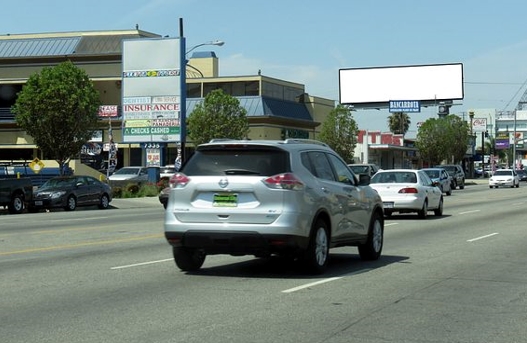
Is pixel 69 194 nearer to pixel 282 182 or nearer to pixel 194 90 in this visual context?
pixel 282 182

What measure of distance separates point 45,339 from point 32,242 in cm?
1001

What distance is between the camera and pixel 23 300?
9188 millimetres

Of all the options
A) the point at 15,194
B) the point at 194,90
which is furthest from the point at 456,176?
the point at 15,194

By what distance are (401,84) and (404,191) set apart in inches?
2059

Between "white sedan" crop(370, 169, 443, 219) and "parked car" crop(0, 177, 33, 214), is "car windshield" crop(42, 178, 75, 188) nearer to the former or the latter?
"parked car" crop(0, 177, 33, 214)

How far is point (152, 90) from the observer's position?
4519 cm

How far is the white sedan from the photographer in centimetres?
2373

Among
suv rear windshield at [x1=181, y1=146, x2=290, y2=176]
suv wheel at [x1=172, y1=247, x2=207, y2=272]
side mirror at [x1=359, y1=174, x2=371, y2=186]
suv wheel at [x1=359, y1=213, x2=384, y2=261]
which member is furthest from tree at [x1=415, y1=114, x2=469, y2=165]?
suv rear windshield at [x1=181, y1=146, x2=290, y2=176]

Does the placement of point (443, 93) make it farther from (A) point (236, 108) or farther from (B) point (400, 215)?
(B) point (400, 215)

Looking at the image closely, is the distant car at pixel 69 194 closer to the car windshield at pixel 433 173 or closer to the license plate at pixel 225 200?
the car windshield at pixel 433 173

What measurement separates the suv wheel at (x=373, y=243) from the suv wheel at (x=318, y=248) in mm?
1811

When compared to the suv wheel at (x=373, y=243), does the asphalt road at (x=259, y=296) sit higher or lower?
lower

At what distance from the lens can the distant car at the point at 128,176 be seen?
45094 millimetres

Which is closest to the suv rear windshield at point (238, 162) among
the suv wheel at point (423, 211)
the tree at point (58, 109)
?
the suv wheel at point (423, 211)
